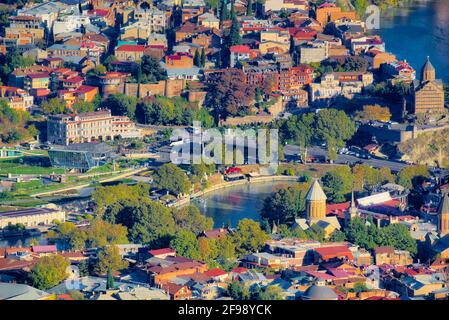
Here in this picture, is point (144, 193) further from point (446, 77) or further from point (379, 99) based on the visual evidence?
point (446, 77)

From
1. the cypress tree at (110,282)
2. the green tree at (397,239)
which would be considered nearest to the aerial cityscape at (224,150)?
the green tree at (397,239)

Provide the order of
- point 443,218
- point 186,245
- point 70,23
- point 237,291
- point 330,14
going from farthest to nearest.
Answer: point 330,14 < point 70,23 < point 443,218 < point 186,245 < point 237,291

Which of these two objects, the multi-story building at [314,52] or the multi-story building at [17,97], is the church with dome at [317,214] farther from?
the multi-story building at [314,52]

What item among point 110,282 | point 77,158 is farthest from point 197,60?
point 110,282

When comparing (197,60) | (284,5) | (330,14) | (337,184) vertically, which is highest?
(284,5)

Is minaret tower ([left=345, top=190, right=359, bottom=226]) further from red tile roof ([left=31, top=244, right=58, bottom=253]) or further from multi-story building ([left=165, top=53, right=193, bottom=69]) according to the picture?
multi-story building ([left=165, top=53, right=193, bottom=69])

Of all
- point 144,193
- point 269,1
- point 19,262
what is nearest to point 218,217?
point 144,193

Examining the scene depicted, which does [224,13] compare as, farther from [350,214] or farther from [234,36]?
[350,214]
